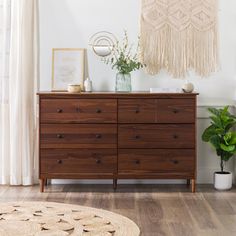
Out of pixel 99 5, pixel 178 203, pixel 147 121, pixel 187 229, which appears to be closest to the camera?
pixel 187 229

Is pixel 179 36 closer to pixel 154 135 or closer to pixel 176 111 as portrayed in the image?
pixel 176 111

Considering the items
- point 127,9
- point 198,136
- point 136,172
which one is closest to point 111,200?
point 136,172

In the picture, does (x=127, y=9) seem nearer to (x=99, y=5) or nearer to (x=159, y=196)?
(x=99, y=5)

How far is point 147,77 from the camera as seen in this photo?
5.60m

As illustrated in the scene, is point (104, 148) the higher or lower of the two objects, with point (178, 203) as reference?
higher

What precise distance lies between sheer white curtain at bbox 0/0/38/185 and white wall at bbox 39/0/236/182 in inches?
4.2

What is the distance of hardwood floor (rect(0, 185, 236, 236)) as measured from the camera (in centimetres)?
416

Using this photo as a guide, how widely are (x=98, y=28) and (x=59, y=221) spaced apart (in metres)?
2.00

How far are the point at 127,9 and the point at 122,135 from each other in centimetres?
116

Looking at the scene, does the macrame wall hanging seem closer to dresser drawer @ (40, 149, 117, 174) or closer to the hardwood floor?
dresser drawer @ (40, 149, 117, 174)

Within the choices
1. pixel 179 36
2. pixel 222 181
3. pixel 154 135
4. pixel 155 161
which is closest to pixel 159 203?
pixel 155 161

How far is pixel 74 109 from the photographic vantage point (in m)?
5.17

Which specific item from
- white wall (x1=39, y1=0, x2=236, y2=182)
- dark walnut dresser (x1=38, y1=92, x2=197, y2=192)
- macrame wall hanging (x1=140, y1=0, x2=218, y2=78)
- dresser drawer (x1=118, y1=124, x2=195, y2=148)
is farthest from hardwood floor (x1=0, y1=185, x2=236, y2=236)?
macrame wall hanging (x1=140, y1=0, x2=218, y2=78)

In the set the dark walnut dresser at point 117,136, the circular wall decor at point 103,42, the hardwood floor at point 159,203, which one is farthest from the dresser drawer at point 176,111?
the circular wall decor at point 103,42
